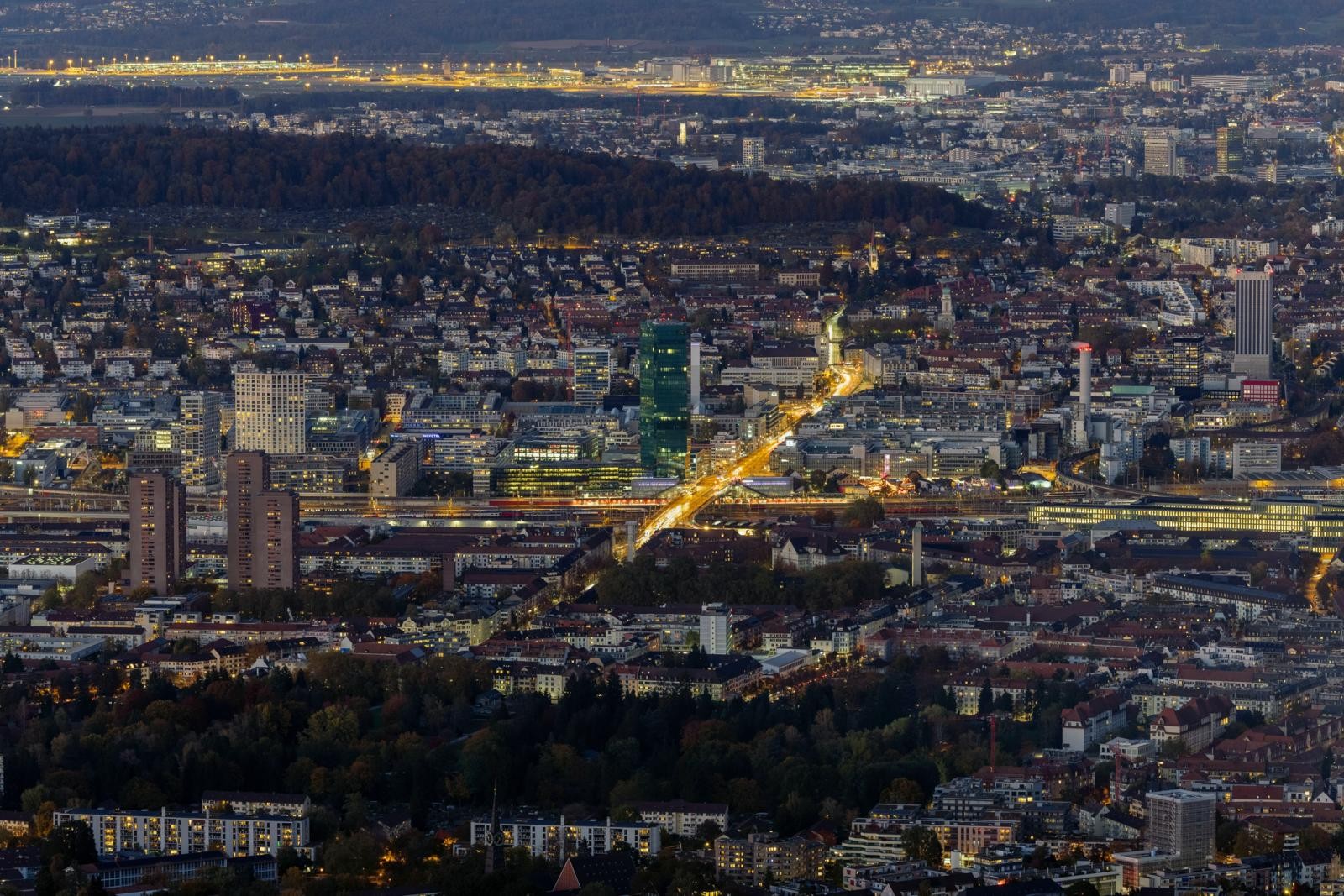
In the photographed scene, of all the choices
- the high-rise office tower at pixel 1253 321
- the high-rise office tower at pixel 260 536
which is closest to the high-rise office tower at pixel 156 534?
the high-rise office tower at pixel 260 536

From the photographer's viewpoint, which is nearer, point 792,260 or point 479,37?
point 792,260

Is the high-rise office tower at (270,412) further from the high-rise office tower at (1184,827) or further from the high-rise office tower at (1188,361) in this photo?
the high-rise office tower at (1184,827)

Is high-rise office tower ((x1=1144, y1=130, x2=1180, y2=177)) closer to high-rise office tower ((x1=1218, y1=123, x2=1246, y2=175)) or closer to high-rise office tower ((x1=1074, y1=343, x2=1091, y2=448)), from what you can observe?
high-rise office tower ((x1=1218, y1=123, x2=1246, y2=175))

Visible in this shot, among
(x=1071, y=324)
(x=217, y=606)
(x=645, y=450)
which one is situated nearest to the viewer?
(x=217, y=606)

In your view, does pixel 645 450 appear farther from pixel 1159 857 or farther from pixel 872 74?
pixel 872 74

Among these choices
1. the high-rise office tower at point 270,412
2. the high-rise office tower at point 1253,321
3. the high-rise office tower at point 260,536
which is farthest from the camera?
the high-rise office tower at point 1253,321

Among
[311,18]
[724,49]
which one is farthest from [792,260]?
[311,18]

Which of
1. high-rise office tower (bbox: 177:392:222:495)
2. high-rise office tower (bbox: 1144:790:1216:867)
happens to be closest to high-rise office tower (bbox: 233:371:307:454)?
high-rise office tower (bbox: 177:392:222:495)
